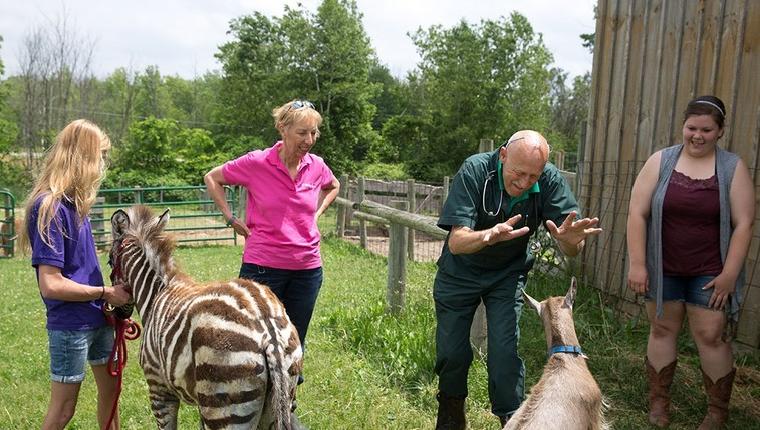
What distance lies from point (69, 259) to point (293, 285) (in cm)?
153

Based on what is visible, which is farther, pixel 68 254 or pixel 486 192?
pixel 486 192

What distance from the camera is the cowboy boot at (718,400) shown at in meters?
3.79

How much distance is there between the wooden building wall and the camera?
16.3 feet

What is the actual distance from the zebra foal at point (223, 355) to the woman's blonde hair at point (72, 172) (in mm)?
739

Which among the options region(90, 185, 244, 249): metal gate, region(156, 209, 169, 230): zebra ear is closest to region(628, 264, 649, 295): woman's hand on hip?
region(156, 209, 169, 230): zebra ear

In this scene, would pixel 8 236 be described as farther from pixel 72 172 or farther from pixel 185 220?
pixel 72 172

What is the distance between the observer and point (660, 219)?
3898 mm

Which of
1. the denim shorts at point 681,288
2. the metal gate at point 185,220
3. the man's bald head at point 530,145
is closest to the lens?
the man's bald head at point 530,145

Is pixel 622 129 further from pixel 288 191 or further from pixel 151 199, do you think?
pixel 151 199

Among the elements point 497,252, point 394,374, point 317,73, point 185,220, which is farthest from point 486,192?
point 317,73

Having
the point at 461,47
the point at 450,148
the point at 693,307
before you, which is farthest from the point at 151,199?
the point at 693,307

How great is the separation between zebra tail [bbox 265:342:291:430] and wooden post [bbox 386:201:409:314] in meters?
3.57

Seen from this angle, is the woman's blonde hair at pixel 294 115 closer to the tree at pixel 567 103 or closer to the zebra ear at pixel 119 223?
the zebra ear at pixel 119 223

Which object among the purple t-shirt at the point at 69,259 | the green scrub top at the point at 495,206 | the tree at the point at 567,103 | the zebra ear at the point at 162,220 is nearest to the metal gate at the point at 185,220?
the zebra ear at the point at 162,220
